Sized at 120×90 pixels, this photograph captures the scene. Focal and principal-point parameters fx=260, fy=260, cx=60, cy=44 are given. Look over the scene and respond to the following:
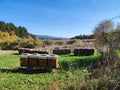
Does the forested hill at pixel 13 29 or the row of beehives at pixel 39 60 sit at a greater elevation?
the forested hill at pixel 13 29

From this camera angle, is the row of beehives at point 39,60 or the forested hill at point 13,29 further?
the forested hill at point 13,29

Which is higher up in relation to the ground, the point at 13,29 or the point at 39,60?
the point at 13,29

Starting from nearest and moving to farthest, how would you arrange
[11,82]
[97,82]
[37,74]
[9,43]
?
[97,82] → [11,82] → [37,74] → [9,43]

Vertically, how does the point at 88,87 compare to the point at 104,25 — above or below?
below

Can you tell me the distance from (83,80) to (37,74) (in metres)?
7.85

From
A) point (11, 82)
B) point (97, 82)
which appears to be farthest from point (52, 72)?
point (97, 82)

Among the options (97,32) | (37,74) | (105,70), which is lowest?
(37,74)

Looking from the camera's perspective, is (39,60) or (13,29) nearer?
(39,60)

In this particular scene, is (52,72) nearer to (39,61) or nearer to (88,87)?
(39,61)

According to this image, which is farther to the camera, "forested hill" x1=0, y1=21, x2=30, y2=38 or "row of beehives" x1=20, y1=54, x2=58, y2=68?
"forested hill" x1=0, y1=21, x2=30, y2=38

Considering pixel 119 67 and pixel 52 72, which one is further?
pixel 52 72

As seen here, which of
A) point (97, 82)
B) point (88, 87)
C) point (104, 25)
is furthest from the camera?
point (104, 25)

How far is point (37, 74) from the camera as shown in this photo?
1493cm

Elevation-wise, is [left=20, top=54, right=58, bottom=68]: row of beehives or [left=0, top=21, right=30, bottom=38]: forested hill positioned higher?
[left=0, top=21, right=30, bottom=38]: forested hill
